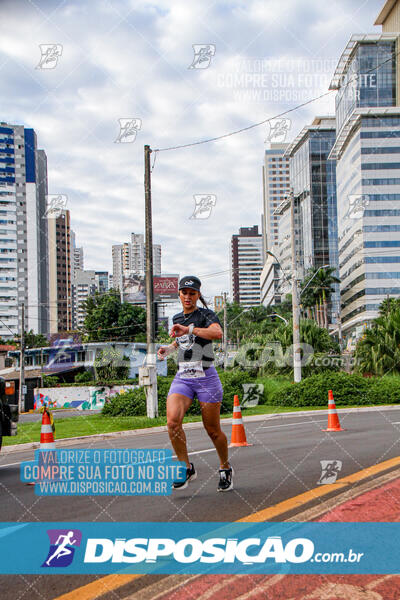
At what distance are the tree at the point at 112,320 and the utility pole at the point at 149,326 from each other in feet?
131

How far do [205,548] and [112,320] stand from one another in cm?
5783

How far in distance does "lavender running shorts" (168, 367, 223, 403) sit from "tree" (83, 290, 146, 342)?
5448 cm

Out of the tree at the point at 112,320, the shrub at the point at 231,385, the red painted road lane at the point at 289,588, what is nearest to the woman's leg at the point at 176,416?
the red painted road lane at the point at 289,588

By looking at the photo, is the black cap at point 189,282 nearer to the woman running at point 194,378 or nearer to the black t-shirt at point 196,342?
the woman running at point 194,378

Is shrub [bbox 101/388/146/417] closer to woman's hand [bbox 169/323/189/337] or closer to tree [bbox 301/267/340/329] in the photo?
woman's hand [bbox 169/323/189/337]

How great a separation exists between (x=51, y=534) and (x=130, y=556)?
737mm

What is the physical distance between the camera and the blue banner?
332 cm

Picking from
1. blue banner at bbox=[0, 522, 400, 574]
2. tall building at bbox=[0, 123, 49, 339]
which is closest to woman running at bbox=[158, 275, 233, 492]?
blue banner at bbox=[0, 522, 400, 574]

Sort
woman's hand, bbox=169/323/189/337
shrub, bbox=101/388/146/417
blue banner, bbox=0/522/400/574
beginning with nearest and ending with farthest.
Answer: blue banner, bbox=0/522/400/574 < woman's hand, bbox=169/323/189/337 < shrub, bbox=101/388/146/417

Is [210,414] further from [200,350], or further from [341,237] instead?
[341,237]

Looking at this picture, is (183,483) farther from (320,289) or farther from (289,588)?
(320,289)

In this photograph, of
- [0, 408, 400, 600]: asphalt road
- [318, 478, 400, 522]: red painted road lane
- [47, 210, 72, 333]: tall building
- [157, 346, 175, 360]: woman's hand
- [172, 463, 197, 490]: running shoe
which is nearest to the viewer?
[318, 478, 400, 522]: red painted road lane

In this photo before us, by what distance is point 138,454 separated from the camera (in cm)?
862

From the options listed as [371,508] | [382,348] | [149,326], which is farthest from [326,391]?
[371,508]
